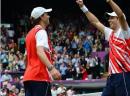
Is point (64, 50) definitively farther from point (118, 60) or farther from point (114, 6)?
point (114, 6)

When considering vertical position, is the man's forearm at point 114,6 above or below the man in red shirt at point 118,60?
above

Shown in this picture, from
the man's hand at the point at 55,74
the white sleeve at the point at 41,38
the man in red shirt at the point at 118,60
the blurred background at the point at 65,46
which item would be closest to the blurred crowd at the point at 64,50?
the blurred background at the point at 65,46

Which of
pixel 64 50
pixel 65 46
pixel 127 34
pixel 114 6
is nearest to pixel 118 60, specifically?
pixel 127 34

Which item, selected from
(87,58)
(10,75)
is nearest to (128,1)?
(87,58)

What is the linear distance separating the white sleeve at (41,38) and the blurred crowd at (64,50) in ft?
26.2

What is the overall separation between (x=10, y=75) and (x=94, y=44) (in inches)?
217

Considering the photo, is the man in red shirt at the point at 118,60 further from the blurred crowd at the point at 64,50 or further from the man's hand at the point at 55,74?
the blurred crowd at the point at 64,50

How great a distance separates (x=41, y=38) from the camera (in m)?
7.46

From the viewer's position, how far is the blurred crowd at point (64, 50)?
19216mm

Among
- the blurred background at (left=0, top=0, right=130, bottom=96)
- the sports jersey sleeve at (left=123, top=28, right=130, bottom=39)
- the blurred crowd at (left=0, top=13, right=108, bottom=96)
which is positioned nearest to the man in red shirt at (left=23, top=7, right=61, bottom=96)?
the sports jersey sleeve at (left=123, top=28, right=130, bottom=39)

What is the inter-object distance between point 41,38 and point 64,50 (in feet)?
51.4

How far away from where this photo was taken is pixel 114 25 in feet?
26.3

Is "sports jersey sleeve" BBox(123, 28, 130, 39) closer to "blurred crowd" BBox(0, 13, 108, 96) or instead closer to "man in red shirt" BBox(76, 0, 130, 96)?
"man in red shirt" BBox(76, 0, 130, 96)

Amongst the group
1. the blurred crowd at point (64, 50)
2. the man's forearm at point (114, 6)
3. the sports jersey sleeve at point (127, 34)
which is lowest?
the blurred crowd at point (64, 50)
